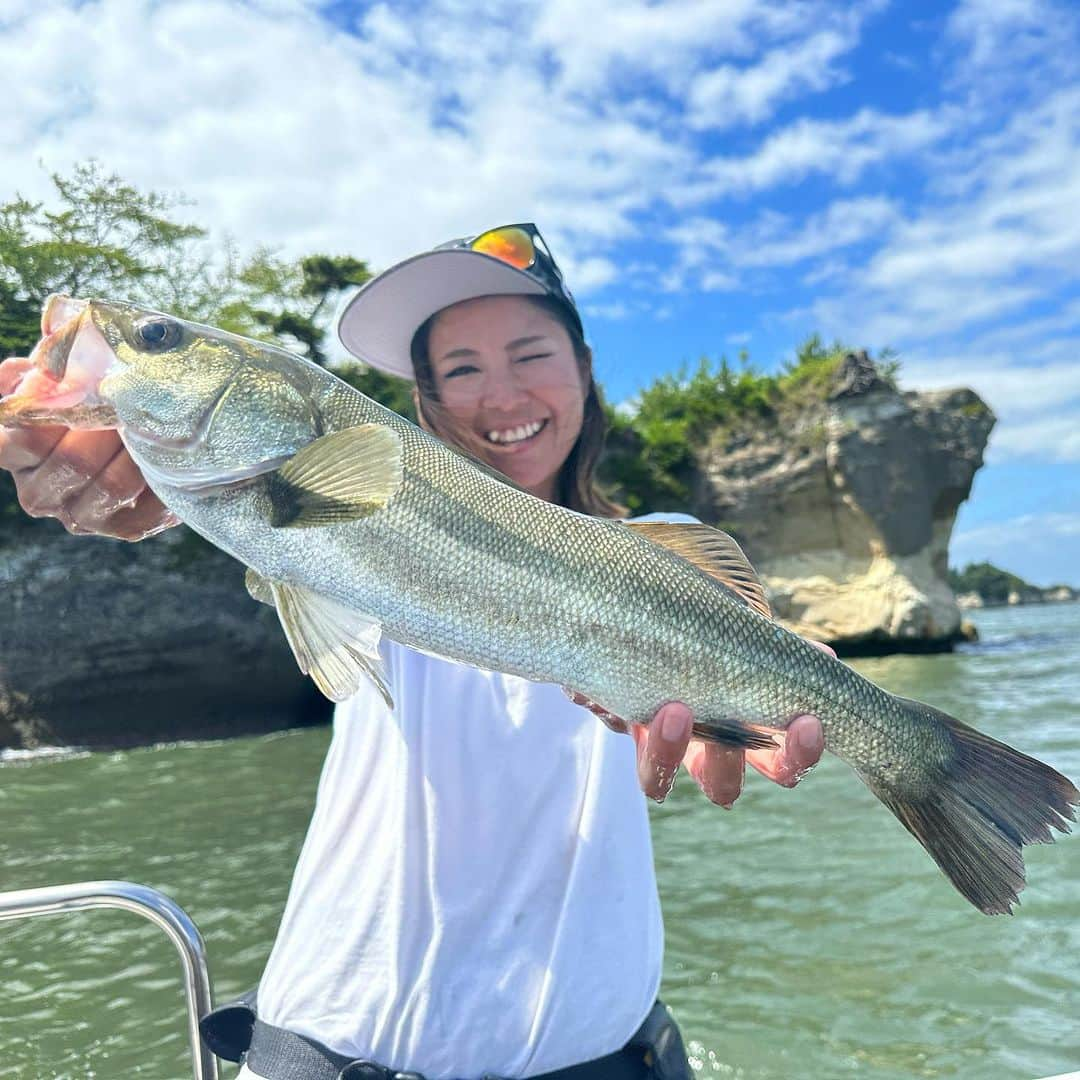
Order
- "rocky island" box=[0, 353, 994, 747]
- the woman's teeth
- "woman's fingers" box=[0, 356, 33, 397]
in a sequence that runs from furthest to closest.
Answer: "rocky island" box=[0, 353, 994, 747]
the woman's teeth
"woman's fingers" box=[0, 356, 33, 397]

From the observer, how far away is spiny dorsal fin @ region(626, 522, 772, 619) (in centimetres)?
207

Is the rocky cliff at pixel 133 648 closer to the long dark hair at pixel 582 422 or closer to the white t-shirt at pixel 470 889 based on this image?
the long dark hair at pixel 582 422

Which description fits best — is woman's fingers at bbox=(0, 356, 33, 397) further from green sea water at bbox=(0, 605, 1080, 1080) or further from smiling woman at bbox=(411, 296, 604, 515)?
green sea water at bbox=(0, 605, 1080, 1080)

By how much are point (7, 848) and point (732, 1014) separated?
24.2 ft

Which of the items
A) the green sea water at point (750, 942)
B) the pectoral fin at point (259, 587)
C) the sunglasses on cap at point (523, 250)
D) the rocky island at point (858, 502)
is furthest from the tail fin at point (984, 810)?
the rocky island at point (858, 502)

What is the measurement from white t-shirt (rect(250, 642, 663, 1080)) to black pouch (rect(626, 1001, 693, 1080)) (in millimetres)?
77

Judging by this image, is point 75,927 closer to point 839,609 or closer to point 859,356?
point 839,609

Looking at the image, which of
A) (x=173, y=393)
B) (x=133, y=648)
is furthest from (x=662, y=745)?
(x=133, y=648)

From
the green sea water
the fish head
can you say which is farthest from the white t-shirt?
the green sea water

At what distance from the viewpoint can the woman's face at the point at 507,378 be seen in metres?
2.61

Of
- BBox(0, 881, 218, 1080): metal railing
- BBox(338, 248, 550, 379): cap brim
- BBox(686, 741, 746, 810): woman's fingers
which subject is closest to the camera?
BBox(686, 741, 746, 810): woman's fingers

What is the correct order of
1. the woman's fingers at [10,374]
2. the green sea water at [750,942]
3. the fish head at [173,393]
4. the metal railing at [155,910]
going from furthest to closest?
the green sea water at [750,942] → the metal railing at [155,910] → the woman's fingers at [10,374] → the fish head at [173,393]

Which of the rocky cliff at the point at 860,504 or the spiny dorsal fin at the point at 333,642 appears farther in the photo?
the rocky cliff at the point at 860,504

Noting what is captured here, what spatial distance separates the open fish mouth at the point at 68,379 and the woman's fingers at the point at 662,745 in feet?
4.12
